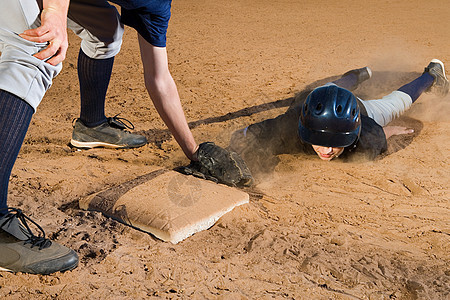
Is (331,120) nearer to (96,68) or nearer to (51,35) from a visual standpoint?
(96,68)

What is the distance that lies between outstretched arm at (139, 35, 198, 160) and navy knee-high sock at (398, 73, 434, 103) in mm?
2459

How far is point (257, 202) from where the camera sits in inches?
108

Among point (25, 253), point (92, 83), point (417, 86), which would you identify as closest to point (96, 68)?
point (92, 83)

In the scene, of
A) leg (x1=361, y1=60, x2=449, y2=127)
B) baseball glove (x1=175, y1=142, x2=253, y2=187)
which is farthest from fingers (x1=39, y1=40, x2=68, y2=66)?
leg (x1=361, y1=60, x2=449, y2=127)

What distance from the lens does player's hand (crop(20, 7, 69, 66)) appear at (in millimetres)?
1713

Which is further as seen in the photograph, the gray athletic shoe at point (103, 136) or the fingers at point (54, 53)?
the gray athletic shoe at point (103, 136)

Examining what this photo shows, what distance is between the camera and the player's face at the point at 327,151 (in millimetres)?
3383

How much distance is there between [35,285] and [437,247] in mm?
1881

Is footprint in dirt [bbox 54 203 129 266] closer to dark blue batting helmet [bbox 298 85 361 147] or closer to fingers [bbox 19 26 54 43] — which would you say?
fingers [bbox 19 26 54 43]

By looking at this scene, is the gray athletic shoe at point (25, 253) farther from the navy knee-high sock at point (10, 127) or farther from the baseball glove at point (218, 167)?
the baseball glove at point (218, 167)

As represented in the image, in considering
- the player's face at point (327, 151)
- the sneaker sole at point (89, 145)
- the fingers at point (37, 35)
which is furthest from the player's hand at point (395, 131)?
the fingers at point (37, 35)

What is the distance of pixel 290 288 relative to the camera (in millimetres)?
1927

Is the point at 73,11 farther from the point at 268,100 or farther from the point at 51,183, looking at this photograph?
the point at 268,100

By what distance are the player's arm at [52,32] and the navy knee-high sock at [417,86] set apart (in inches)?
133
